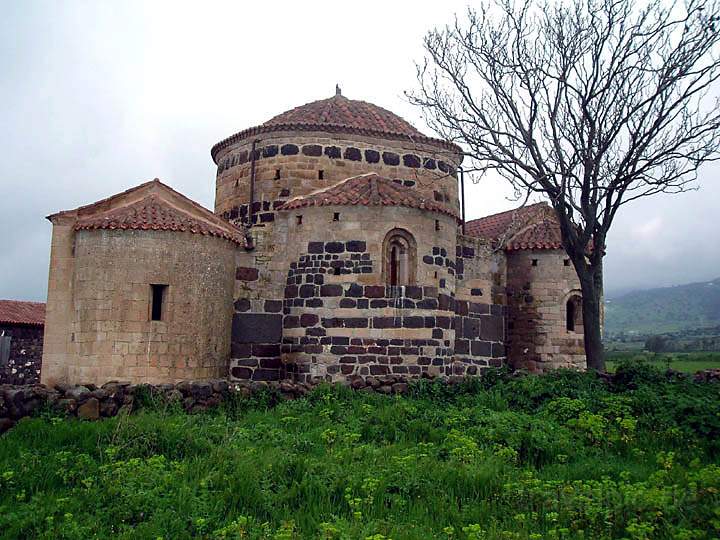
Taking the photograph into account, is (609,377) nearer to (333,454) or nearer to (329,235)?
(329,235)

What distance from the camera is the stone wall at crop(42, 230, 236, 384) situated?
13.7 meters

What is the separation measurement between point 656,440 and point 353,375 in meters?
6.37

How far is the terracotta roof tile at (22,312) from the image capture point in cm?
2809

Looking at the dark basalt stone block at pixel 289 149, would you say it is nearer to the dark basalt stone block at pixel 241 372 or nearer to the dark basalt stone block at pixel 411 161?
the dark basalt stone block at pixel 411 161

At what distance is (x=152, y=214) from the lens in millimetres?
14516

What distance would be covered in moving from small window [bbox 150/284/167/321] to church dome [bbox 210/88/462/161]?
5705 millimetres

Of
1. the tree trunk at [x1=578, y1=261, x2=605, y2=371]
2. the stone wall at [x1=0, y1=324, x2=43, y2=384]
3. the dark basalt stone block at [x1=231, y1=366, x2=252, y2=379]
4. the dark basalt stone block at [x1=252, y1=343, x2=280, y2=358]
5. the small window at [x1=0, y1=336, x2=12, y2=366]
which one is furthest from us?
the small window at [x1=0, y1=336, x2=12, y2=366]

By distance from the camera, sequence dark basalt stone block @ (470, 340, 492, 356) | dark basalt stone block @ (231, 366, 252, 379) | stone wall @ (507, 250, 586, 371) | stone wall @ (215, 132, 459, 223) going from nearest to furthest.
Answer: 1. dark basalt stone block @ (231, 366, 252, 379)
2. dark basalt stone block @ (470, 340, 492, 356)
3. stone wall @ (215, 132, 459, 223)
4. stone wall @ (507, 250, 586, 371)

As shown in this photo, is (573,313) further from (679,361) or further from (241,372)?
(679,361)

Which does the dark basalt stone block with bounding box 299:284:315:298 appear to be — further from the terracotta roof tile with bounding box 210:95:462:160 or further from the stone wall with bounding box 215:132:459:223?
the terracotta roof tile with bounding box 210:95:462:160

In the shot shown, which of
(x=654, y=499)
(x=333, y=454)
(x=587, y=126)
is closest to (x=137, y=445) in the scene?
(x=333, y=454)

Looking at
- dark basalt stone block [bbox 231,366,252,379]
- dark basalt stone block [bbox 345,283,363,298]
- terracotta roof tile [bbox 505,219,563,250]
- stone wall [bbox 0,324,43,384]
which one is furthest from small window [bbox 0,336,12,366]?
terracotta roof tile [bbox 505,219,563,250]

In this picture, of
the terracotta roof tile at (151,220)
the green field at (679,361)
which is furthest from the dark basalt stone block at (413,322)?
the green field at (679,361)

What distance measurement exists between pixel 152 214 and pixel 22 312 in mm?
18284
